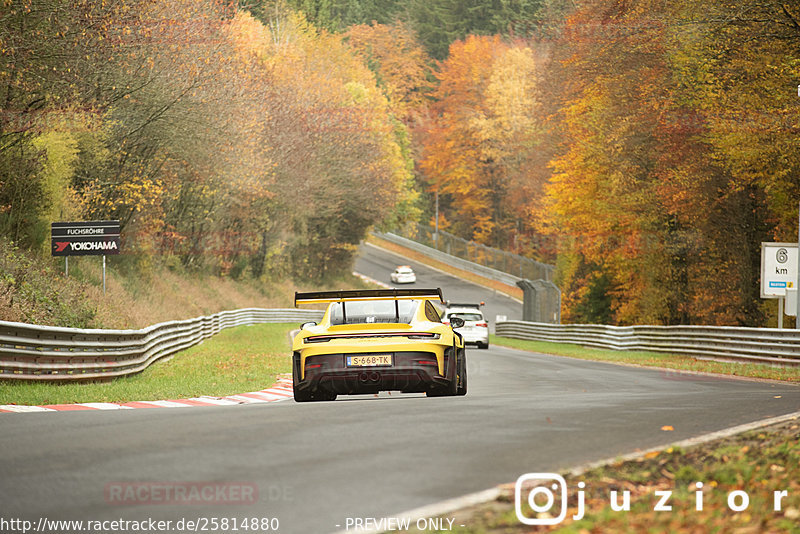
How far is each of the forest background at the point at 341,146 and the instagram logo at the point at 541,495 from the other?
15.6 metres

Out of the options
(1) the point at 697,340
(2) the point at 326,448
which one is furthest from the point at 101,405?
(1) the point at 697,340

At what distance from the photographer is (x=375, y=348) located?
41.7 ft

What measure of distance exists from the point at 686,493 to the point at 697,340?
24.2 metres

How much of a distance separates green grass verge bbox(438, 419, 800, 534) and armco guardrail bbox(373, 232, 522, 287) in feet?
245

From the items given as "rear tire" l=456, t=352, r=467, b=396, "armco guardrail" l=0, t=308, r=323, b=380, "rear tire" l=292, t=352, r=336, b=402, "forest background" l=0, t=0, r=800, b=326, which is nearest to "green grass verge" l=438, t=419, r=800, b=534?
"rear tire" l=456, t=352, r=467, b=396

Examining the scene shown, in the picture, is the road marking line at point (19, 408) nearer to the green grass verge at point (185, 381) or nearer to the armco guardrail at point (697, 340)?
the green grass verge at point (185, 381)

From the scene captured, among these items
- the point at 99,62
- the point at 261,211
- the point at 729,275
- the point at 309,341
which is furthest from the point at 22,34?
the point at 261,211

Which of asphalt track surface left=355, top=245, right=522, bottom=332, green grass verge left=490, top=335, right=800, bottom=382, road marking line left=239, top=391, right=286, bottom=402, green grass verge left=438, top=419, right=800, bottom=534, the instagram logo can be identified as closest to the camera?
green grass verge left=438, top=419, right=800, bottom=534

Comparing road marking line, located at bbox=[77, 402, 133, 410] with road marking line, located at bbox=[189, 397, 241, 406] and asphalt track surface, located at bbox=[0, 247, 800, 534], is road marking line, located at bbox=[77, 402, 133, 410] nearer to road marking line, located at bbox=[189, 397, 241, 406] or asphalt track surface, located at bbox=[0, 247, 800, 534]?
road marking line, located at bbox=[189, 397, 241, 406]

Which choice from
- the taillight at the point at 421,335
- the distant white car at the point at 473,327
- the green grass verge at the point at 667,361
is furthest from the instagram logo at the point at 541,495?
the distant white car at the point at 473,327

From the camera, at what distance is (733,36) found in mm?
31562

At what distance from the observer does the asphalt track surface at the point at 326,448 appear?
23.2 ft

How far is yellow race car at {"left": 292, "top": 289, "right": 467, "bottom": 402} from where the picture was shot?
12727 millimetres

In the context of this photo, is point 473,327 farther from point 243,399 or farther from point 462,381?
point 462,381
